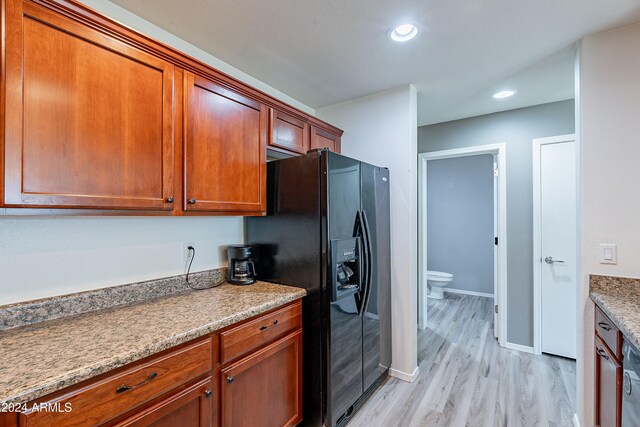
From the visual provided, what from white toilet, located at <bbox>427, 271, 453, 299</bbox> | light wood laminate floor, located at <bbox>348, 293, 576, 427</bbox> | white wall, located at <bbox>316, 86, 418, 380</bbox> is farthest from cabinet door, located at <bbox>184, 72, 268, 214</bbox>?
white toilet, located at <bbox>427, 271, 453, 299</bbox>

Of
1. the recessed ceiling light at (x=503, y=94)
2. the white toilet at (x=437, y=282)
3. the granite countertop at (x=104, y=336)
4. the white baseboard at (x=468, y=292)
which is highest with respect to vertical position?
the recessed ceiling light at (x=503, y=94)

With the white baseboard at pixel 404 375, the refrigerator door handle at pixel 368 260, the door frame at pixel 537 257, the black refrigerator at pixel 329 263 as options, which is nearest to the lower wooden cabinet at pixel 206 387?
the black refrigerator at pixel 329 263

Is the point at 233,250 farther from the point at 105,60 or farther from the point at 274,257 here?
the point at 105,60

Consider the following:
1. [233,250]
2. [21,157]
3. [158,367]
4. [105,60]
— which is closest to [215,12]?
[105,60]

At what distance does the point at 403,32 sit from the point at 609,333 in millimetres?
1925

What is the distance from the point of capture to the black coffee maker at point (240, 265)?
195 cm

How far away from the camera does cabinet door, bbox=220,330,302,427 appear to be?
1.38m

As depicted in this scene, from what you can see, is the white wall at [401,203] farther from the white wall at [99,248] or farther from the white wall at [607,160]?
the white wall at [99,248]

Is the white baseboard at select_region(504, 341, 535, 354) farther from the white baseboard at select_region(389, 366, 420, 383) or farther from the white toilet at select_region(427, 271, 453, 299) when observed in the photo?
the white toilet at select_region(427, 271, 453, 299)

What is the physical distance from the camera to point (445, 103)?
2771mm

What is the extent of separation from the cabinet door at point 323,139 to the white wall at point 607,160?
5.60 ft

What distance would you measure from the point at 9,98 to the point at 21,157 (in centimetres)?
20

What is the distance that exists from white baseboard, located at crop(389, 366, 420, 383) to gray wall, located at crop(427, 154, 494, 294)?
302 centimetres

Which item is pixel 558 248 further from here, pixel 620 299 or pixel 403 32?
pixel 403 32
